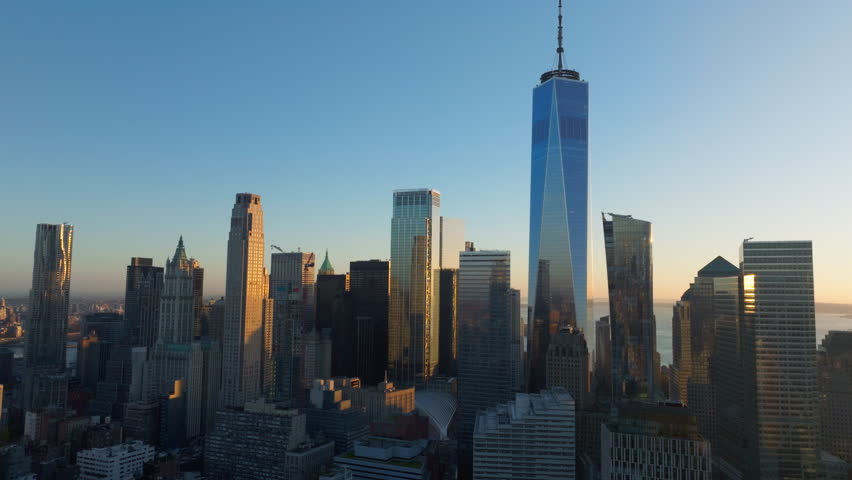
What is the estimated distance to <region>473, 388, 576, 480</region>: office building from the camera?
59156 mm

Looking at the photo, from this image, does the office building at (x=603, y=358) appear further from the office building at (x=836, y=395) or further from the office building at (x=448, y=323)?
the office building at (x=448, y=323)

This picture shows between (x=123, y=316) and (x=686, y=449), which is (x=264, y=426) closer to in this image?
(x=686, y=449)

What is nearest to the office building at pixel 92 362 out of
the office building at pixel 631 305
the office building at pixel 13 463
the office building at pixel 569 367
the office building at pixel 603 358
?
the office building at pixel 13 463

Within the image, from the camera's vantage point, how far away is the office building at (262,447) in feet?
258

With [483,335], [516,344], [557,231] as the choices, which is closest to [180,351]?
[483,335]

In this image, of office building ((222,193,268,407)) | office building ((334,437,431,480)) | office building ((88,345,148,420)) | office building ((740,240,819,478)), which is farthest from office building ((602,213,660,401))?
office building ((88,345,148,420))

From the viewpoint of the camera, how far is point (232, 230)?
13162cm

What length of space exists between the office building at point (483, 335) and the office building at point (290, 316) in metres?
39.9

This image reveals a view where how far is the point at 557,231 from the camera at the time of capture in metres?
127

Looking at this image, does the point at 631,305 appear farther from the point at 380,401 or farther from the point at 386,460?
the point at 386,460

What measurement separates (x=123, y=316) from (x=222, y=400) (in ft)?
199

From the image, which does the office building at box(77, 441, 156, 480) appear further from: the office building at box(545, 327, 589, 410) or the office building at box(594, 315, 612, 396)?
the office building at box(594, 315, 612, 396)

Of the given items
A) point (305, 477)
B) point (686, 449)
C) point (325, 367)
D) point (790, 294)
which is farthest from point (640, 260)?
point (325, 367)

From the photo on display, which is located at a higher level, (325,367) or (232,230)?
(232,230)
